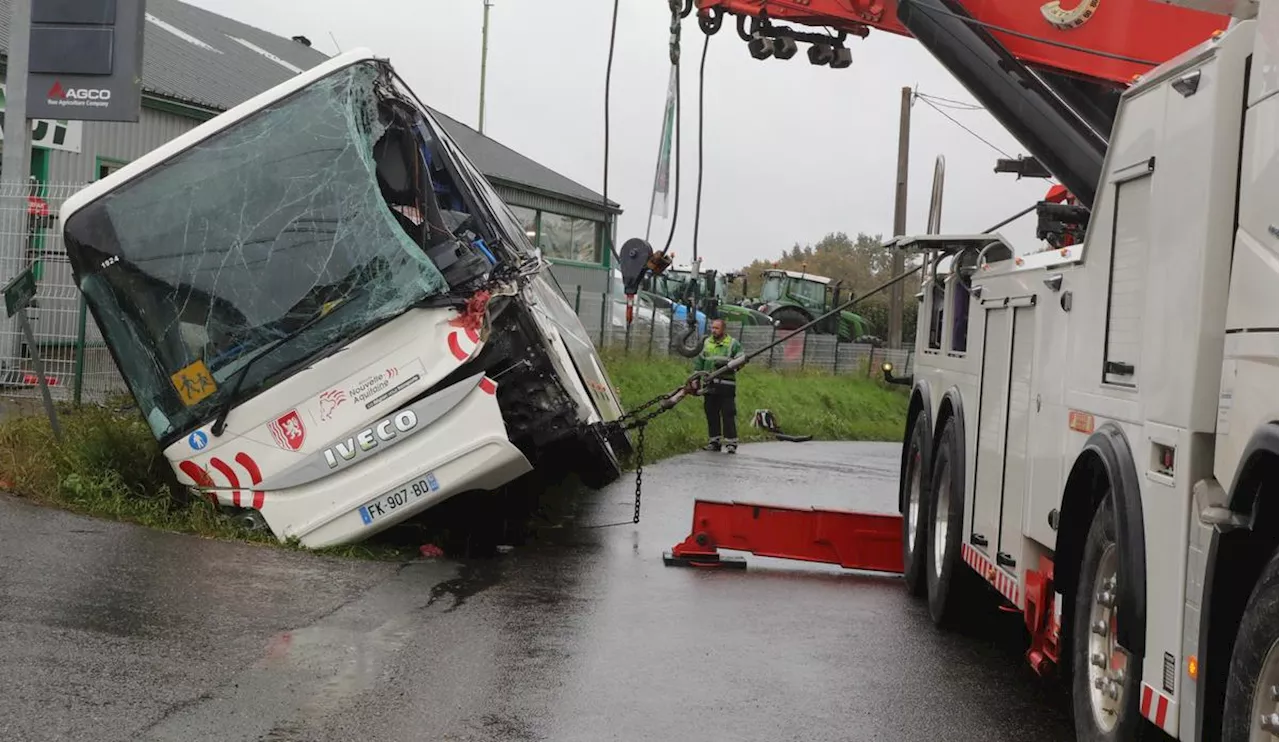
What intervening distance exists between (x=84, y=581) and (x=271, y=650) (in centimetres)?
146

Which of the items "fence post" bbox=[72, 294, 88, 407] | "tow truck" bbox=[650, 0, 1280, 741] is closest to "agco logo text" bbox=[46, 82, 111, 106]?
"fence post" bbox=[72, 294, 88, 407]

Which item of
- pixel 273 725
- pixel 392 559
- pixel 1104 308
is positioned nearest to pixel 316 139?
pixel 392 559

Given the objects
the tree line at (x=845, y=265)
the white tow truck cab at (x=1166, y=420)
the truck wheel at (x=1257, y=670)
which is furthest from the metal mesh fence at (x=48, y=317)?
the tree line at (x=845, y=265)

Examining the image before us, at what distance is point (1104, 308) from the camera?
5465mm

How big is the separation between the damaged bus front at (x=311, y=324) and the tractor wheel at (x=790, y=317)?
101 feet

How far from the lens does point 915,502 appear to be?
970cm

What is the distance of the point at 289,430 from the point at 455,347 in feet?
3.72

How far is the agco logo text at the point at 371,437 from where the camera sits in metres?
8.76

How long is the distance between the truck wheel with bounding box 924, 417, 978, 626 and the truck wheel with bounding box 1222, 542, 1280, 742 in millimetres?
3988

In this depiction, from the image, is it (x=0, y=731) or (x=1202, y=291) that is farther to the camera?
(x=0, y=731)

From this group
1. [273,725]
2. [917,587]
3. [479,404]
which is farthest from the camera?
[917,587]

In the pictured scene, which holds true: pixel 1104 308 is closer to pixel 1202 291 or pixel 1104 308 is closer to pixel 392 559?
pixel 1202 291

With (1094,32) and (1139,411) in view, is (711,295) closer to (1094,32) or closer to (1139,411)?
(1094,32)

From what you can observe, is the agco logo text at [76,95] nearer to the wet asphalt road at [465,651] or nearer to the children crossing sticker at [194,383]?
the children crossing sticker at [194,383]
